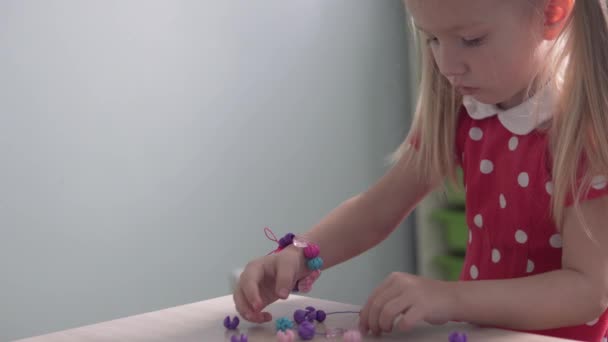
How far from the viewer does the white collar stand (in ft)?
2.94

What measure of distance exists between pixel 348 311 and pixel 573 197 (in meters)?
0.26

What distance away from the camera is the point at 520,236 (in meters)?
0.95

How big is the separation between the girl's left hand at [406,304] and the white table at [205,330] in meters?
0.01

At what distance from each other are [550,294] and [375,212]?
306 millimetres

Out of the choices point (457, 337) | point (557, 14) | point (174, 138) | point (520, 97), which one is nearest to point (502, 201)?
point (520, 97)

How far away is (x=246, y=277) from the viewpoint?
2.84 feet

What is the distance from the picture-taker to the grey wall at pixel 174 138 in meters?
1.57

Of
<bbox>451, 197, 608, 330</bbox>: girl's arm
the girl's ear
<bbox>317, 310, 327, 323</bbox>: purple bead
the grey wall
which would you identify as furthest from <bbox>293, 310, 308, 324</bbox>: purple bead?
the grey wall

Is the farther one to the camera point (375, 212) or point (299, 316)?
point (375, 212)

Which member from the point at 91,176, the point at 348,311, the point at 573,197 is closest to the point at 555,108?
the point at 573,197

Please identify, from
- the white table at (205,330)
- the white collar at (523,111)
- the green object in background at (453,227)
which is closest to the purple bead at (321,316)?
the white table at (205,330)

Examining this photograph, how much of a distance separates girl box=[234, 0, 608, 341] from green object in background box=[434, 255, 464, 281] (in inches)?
44.2

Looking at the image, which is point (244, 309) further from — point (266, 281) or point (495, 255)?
point (495, 255)

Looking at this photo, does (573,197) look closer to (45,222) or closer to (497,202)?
(497,202)
